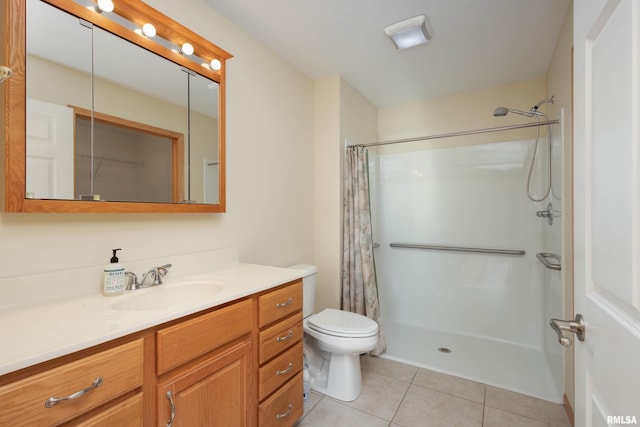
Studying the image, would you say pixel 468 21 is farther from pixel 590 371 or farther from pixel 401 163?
pixel 590 371

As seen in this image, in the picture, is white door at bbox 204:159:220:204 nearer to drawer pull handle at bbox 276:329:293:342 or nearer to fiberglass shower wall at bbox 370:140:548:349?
drawer pull handle at bbox 276:329:293:342

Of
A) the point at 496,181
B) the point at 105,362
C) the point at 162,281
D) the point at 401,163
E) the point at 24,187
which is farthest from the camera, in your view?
the point at 401,163

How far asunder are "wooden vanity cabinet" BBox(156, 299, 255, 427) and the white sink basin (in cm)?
13

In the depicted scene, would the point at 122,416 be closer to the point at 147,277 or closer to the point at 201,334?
the point at 201,334

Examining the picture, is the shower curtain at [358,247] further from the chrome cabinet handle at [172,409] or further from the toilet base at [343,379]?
the chrome cabinet handle at [172,409]

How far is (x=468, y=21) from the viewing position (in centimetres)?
182

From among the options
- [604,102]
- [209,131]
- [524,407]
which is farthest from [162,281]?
[524,407]

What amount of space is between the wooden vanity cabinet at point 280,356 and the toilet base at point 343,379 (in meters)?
0.37

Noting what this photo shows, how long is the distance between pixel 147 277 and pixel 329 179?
1.64 metres

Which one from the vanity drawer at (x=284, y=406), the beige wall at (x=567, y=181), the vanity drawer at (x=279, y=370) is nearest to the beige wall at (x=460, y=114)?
the beige wall at (x=567, y=181)

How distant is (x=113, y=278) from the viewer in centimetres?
119

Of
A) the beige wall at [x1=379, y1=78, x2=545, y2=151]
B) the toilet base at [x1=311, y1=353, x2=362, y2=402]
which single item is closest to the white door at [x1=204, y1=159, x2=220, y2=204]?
the toilet base at [x1=311, y1=353, x2=362, y2=402]

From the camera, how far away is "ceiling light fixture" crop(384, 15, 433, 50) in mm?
1813

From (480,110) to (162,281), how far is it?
3076mm
